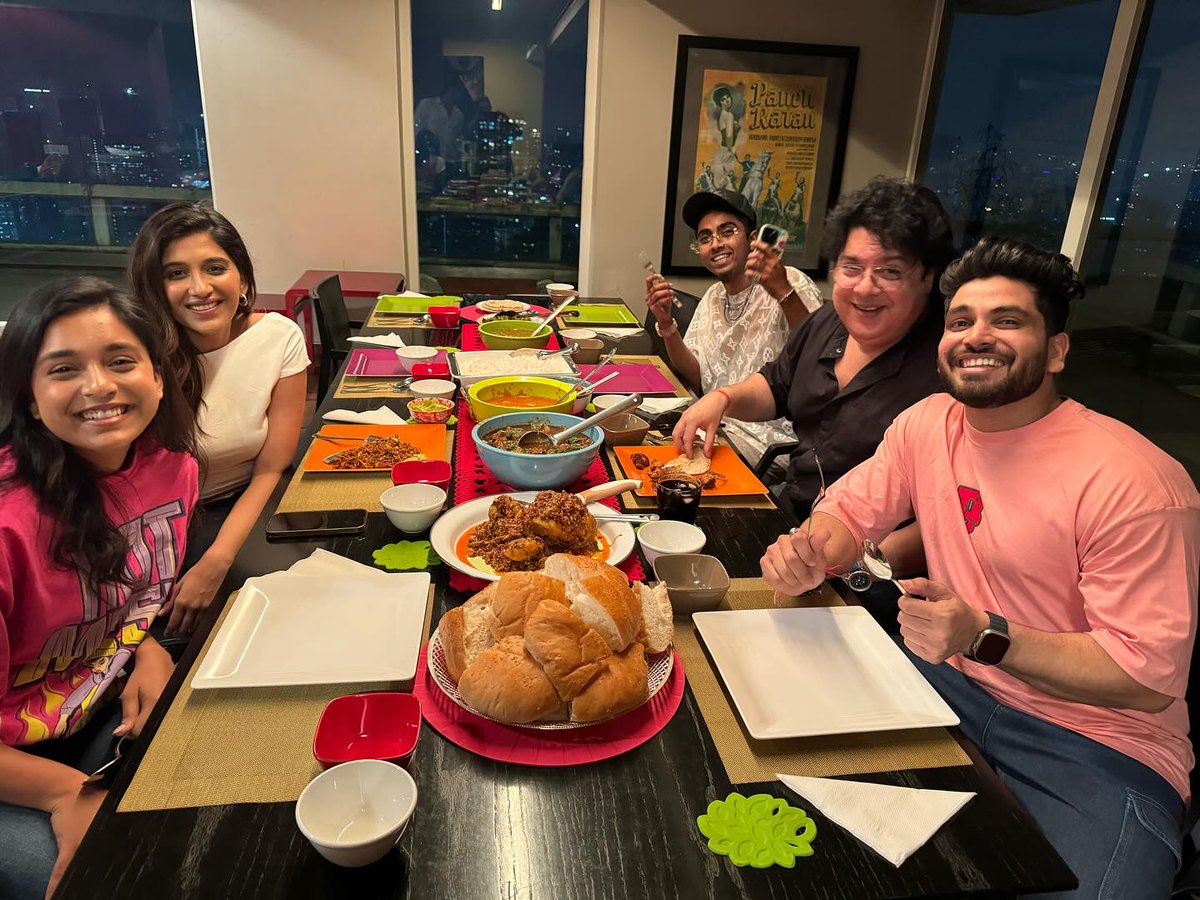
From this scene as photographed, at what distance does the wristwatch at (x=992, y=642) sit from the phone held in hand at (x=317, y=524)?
107cm

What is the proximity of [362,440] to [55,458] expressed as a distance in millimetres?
673

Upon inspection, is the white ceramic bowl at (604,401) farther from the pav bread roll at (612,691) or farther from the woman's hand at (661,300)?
the pav bread roll at (612,691)

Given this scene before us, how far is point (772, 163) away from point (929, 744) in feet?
14.4

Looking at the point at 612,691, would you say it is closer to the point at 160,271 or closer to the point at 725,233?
the point at 160,271

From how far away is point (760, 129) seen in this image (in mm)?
4672

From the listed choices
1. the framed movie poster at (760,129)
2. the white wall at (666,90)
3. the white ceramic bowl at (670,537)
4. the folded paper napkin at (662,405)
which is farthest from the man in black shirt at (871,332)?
the white wall at (666,90)

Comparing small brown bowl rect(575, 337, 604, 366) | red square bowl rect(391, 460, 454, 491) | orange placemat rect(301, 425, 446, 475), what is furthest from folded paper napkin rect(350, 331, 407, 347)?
red square bowl rect(391, 460, 454, 491)

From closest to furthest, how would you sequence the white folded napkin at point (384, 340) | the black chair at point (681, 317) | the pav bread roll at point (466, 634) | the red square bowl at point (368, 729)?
1. the red square bowl at point (368, 729)
2. the pav bread roll at point (466, 634)
3. the white folded napkin at point (384, 340)
4. the black chair at point (681, 317)

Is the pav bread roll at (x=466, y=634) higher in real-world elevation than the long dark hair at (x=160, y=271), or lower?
lower

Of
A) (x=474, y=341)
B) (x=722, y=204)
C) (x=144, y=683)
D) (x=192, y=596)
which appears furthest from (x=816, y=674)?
(x=474, y=341)

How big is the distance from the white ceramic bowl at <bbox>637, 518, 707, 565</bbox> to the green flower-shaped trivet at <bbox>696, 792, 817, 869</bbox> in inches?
19.8

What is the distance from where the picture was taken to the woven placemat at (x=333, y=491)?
1552 millimetres

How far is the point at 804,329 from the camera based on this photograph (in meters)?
2.16

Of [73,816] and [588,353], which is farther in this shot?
[588,353]
